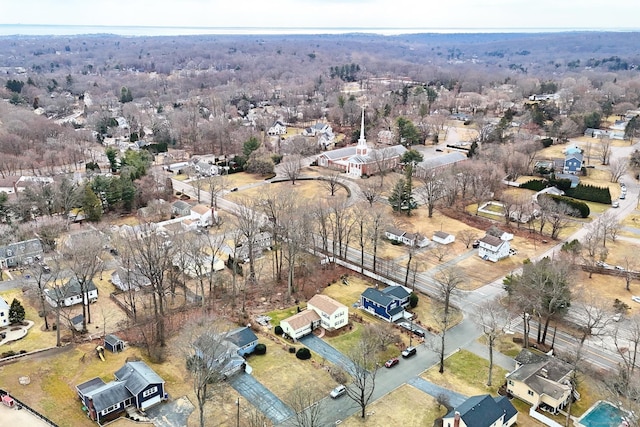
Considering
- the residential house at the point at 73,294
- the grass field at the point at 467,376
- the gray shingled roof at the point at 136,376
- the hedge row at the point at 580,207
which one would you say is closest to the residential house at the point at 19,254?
the residential house at the point at 73,294

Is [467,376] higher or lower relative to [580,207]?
lower

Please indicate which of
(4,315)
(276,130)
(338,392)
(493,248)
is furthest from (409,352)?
(276,130)

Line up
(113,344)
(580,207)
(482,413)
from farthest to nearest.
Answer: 1. (580,207)
2. (113,344)
3. (482,413)

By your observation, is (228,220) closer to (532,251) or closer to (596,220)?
(532,251)

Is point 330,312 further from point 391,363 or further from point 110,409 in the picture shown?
point 110,409

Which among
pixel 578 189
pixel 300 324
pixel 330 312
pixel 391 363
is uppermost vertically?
pixel 578 189

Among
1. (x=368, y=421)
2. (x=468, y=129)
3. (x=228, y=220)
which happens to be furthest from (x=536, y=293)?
(x=468, y=129)

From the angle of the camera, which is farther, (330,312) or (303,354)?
(330,312)

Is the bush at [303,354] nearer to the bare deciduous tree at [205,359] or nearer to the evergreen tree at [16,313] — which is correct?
the bare deciduous tree at [205,359]
